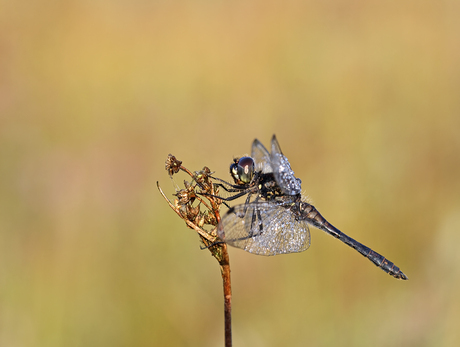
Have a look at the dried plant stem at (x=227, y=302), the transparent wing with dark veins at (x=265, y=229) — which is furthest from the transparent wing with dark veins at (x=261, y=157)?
the dried plant stem at (x=227, y=302)

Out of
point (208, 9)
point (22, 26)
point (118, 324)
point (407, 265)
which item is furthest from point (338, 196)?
point (22, 26)

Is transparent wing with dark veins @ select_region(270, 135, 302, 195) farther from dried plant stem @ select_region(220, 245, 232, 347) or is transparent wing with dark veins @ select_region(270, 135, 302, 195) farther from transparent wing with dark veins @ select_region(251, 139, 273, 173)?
dried plant stem @ select_region(220, 245, 232, 347)

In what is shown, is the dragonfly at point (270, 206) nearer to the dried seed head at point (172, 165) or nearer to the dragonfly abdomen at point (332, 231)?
the dragonfly abdomen at point (332, 231)

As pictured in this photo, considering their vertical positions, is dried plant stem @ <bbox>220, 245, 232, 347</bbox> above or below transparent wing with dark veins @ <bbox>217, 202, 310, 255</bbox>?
below

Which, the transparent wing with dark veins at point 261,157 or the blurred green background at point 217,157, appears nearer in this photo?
the transparent wing with dark veins at point 261,157

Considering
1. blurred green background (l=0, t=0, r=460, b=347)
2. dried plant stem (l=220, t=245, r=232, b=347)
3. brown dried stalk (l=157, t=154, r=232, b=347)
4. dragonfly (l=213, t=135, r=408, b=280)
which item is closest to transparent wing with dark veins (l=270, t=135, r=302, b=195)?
dragonfly (l=213, t=135, r=408, b=280)

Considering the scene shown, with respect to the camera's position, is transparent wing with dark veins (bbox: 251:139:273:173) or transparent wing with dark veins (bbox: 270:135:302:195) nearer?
transparent wing with dark veins (bbox: 270:135:302:195)
